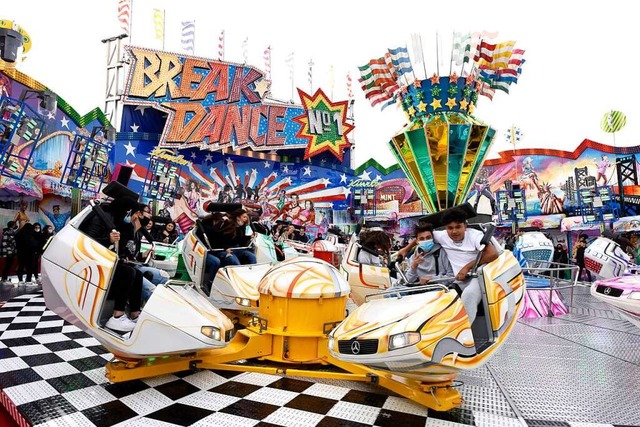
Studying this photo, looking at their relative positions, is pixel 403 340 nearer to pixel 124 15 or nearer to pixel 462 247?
pixel 462 247

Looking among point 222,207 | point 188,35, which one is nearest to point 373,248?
point 222,207

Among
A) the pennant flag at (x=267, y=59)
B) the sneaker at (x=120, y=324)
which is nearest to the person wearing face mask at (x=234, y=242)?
the sneaker at (x=120, y=324)

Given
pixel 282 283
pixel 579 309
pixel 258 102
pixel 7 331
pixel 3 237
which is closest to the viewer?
pixel 282 283

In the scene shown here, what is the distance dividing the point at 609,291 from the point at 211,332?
3319mm

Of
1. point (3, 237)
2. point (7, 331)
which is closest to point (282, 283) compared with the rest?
point (7, 331)

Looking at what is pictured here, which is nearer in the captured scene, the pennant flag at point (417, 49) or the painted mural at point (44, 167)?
the painted mural at point (44, 167)

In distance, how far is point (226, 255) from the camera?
441 centimetres

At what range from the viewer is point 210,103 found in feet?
53.3

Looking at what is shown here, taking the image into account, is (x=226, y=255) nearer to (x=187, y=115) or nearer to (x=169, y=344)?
(x=169, y=344)

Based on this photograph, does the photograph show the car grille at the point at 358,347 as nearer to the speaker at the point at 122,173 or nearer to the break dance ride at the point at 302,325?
the break dance ride at the point at 302,325

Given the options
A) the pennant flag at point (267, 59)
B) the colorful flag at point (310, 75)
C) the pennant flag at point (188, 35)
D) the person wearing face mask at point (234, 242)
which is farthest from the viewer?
the colorful flag at point (310, 75)

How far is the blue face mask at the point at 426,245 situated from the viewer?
2984 mm

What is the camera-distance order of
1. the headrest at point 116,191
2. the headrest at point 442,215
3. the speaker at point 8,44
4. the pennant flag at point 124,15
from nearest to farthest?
the headrest at point 442,215 → the headrest at point 116,191 → the speaker at point 8,44 → the pennant flag at point 124,15

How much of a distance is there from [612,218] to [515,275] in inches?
641
